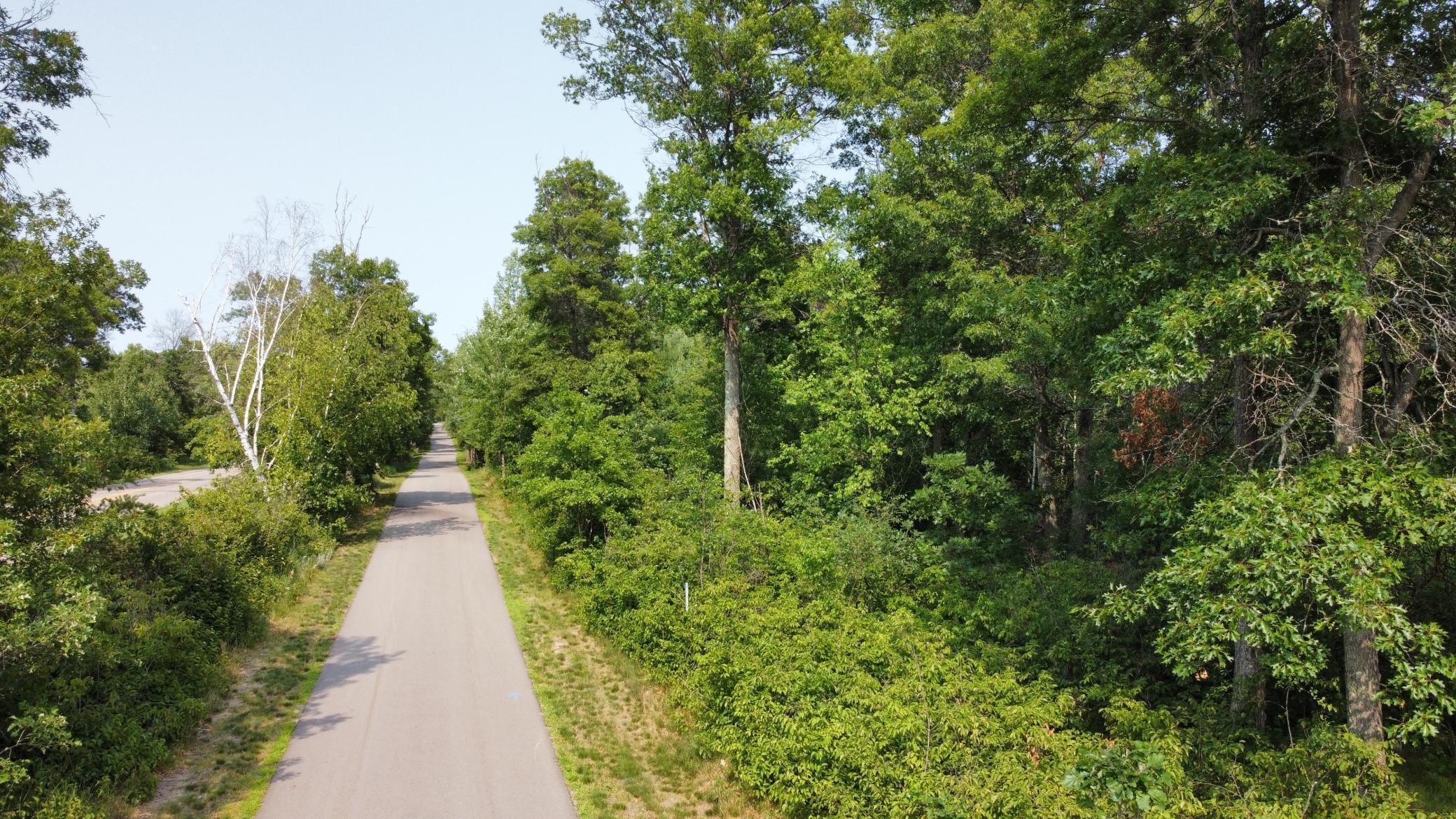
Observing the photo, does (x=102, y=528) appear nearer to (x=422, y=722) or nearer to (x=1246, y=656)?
(x=422, y=722)

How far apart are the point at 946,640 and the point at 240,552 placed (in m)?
13.8

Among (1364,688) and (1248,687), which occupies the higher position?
(1364,688)

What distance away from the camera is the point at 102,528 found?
8.27m

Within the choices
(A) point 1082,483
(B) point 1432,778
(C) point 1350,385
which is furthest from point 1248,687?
(A) point 1082,483

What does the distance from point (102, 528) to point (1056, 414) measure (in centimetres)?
1744

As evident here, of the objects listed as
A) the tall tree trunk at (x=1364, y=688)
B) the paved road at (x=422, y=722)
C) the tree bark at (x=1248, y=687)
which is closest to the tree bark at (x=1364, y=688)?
the tall tree trunk at (x=1364, y=688)

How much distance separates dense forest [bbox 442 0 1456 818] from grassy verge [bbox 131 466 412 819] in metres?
5.08

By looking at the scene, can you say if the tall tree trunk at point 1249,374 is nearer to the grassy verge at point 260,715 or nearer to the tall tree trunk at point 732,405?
the tall tree trunk at point 732,405

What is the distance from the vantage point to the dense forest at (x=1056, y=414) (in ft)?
20.9

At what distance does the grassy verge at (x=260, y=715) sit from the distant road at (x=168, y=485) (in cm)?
831

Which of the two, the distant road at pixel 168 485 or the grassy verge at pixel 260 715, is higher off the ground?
the distant road at pixel 168 485

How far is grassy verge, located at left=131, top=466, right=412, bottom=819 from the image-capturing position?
814 centimetres

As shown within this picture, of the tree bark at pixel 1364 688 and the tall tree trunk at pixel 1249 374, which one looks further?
the tall tree trunk at pixel 1249 374

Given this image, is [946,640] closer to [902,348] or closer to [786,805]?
[786,805]
